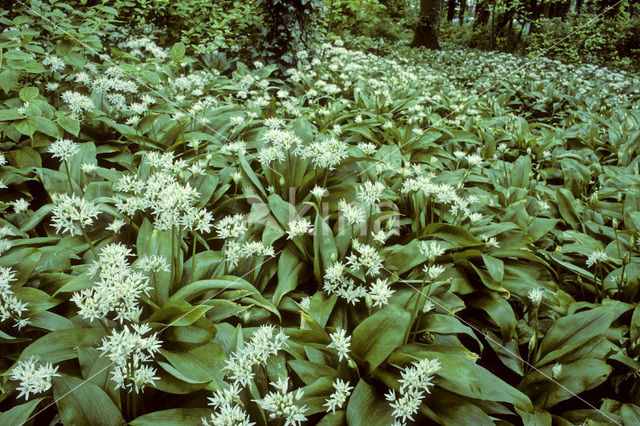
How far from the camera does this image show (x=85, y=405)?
51.7 inches

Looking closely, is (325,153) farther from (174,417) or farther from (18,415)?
(18,415)

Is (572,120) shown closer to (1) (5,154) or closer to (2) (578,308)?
(2) (578,308)

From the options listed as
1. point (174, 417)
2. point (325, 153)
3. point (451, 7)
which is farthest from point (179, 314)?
point (451, 7)

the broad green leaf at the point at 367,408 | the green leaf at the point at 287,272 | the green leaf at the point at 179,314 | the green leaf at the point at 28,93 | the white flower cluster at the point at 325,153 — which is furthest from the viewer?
the green leaf at the point at 28,93

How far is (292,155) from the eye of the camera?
113 inches

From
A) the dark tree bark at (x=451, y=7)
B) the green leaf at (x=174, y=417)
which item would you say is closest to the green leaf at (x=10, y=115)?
the green leaf at (x=174, y=417)

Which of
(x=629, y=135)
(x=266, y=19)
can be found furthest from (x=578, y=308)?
(x=266, y=19)

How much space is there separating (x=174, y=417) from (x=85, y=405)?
325mm

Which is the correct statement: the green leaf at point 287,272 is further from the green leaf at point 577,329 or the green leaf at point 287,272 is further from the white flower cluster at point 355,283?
the green leaf at point 577,329

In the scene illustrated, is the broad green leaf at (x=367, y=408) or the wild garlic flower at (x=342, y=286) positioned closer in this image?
the broad green leaf at (x=367, y=408)

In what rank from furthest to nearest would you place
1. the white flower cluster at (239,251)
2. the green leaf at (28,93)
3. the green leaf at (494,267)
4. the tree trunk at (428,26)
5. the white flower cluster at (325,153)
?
the tree trunk at (428,26)
the green leaf at (28,93)
the white flower cluster at (325,153)
the green leaf at (494,267)
the white flower cluster at (239,251)

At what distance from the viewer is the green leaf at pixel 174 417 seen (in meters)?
1.31

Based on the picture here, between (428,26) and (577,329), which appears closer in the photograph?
(577,329)

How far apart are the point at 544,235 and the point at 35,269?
3.48 meters
